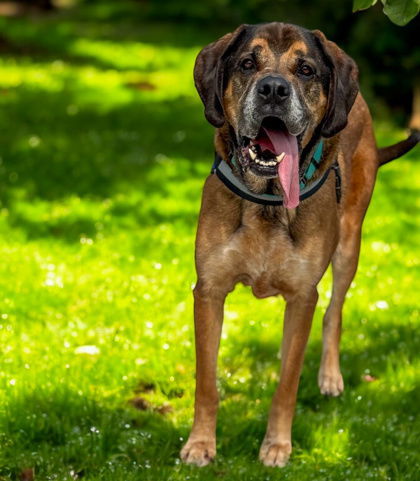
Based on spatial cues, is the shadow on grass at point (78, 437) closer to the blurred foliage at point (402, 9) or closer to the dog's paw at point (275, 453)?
the dog's paw at point (275, 453)

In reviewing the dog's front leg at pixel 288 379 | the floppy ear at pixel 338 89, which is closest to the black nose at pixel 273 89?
the floppy ear at pixel 338 89

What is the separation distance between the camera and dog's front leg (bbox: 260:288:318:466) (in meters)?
5.27

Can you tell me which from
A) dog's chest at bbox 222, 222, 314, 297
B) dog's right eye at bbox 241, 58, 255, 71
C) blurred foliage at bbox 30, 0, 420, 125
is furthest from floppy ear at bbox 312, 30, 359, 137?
blurred foliage at bbox 30, 0, 420, 125

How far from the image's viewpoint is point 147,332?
687cm

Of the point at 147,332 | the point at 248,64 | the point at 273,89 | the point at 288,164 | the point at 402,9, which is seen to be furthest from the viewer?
the point at 147,332

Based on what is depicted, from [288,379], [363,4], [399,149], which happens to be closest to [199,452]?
[288,379]

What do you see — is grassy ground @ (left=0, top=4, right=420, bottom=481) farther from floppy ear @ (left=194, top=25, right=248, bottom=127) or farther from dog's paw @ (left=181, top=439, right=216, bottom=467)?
floppy ear @ (left=194, top=25, right=248, bottom=127)

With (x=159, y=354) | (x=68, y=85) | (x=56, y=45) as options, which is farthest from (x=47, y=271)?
(x=56, y=45)

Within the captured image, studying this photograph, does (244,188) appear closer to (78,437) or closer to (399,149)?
(78,437)

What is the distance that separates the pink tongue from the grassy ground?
150cm

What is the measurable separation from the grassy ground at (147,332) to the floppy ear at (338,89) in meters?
1.80

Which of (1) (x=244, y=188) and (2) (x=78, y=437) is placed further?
(2) (x=78, y=437)

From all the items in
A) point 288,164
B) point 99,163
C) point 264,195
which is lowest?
point 99,163

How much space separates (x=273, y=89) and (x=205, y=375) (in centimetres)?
162
